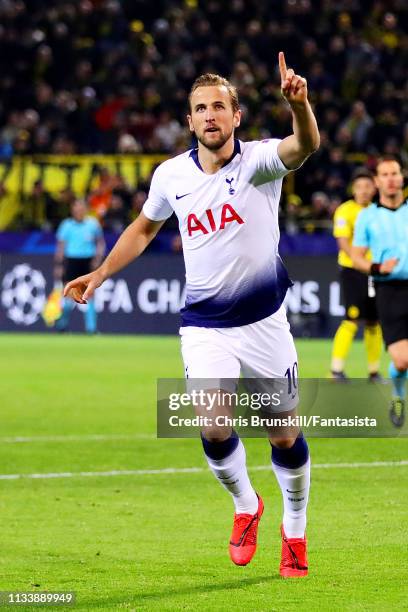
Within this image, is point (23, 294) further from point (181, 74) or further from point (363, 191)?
point (363, 191)

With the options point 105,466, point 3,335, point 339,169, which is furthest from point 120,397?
point 339,169

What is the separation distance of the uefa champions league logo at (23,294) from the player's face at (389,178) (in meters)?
14.2

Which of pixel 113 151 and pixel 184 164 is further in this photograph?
pixel 113 151

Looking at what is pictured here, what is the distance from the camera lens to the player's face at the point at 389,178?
36.7 feet

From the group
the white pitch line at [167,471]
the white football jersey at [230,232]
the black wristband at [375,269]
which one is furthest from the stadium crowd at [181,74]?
the white football jersey at [230,232]

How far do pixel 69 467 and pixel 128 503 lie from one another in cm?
162

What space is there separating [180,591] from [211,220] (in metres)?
1.64

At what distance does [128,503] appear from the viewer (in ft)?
27.9

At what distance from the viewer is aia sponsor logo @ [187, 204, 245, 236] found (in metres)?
6.42

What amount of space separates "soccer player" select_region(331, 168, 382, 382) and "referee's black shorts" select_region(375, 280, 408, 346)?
361cm

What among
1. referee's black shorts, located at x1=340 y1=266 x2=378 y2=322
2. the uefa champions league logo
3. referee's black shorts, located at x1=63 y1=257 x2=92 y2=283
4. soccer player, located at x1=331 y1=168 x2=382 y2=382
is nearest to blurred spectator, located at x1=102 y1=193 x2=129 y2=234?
referee's black shorts, located at x1=63 y1=257 x2=92 y2=283

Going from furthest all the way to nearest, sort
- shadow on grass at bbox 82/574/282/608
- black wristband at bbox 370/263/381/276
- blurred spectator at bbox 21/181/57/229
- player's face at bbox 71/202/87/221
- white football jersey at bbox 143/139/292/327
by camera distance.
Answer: blurred spectator at bbox 21/181/57/229
player's face at bbox 71/202/87/221
black wristband at bbox 370/263/381/276
white football jersey at bbox 143/139/292/327
shadow on grass at bbox 82/574/282/608

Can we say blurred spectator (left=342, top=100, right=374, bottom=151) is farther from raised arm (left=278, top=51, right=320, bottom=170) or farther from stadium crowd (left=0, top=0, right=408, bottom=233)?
raised arm (left=278, top=51, right=320, bottom=170)

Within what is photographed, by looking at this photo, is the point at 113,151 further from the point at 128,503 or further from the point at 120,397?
the point at 128,503
